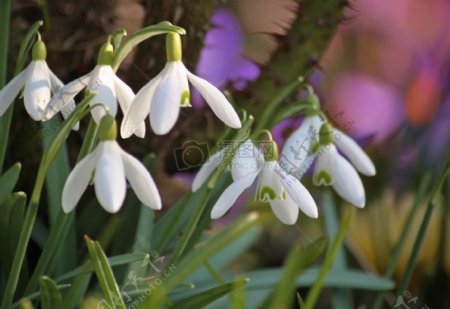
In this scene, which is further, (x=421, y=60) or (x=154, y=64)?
(x=421, y=60)

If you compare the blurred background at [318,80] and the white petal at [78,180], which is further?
the blurred background at [318,80]

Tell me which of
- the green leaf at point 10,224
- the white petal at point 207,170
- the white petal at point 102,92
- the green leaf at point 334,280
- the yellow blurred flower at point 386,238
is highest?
the white petal at point 102,92

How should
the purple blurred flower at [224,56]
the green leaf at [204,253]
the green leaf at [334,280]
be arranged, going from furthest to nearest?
the purple blurred flower at [224,56]
the green leaf at [334,280]
the green leaf at [204,253]

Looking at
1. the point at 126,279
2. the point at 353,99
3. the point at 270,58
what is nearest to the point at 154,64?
the point at 270,58

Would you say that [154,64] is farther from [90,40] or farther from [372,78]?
[372,78]

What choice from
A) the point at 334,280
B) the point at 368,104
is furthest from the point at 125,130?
the point at 368,104

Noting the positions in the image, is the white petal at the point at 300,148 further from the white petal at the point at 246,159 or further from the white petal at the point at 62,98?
the white petal at the point at 62,98

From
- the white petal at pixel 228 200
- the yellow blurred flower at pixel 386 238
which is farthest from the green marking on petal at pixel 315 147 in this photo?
the yellow blurred flower at pixel 386 238
